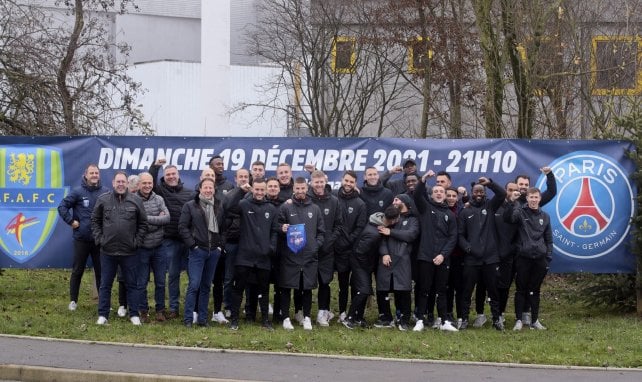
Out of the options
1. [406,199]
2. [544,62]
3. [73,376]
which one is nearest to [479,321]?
[406,199]

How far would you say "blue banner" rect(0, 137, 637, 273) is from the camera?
13875 millimetres

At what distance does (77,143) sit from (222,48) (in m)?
22.7

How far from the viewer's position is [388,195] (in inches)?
518

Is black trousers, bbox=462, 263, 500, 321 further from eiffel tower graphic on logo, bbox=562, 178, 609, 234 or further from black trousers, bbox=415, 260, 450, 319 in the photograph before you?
eiffel tower graphic on logo, bbox=562, 178, 609, 234

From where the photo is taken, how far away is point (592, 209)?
13.9 metres

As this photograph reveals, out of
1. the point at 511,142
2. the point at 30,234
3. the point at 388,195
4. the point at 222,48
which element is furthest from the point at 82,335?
the point at 222,48

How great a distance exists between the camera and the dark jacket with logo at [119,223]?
12.5 meters

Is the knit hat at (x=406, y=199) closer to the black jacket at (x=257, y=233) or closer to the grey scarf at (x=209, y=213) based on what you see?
the black jacket at (x=257, y=233)

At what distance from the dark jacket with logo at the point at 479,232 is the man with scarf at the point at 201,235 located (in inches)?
120

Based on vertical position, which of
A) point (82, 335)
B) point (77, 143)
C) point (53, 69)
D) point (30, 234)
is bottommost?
point (82, 335)

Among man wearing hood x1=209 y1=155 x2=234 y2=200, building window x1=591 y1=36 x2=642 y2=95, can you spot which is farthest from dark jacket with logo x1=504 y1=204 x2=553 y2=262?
building window x1=591 y1=36 x2=642 y2=95

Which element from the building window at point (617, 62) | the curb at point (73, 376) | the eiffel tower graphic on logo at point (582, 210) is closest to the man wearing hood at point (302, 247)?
the curb at point (73, 376)

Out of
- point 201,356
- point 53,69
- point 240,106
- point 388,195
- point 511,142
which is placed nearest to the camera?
point 201,356

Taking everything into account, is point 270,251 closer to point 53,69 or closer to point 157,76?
point 53,69
